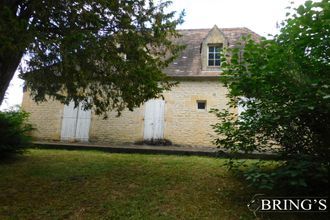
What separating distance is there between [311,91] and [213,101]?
7743mm

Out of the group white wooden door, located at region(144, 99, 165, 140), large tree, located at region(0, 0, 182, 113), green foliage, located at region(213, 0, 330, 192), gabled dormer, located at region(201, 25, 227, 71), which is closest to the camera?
green foliage, located at region(213, 0, 330, 192)

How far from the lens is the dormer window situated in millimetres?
12515

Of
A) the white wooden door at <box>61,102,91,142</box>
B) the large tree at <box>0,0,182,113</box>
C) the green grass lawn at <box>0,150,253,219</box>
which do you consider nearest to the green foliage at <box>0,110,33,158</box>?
the green grass lawn at <box>0,150,253,219</box>

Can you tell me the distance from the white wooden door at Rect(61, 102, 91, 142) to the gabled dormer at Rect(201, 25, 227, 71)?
5.37 meters

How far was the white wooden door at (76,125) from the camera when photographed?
12.5 meters

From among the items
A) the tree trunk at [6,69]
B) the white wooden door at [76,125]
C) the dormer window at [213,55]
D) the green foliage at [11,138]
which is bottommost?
the green foliage at [11,138]

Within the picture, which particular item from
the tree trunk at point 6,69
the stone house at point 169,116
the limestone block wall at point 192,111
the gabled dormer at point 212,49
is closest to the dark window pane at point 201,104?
the stone house at point 169,116

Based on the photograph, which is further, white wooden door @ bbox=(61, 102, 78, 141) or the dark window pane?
white wooden door @ bbox=(61, 102, 78, 141)

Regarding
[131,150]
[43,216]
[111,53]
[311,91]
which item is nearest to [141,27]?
[111,53]

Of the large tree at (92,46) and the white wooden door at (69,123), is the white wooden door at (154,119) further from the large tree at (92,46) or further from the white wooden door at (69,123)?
the large tree at (92,46)

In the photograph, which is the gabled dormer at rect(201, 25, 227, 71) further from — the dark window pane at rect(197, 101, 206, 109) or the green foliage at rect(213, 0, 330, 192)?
the green foliage at rect(213, 0, 330, 192)

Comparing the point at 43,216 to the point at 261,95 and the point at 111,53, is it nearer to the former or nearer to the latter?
the point at 111,53

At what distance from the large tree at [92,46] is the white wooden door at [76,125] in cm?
592

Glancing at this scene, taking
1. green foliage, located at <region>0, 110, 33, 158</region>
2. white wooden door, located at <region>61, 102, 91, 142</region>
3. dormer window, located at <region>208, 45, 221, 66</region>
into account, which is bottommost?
green foliage, located at <region>0, 110, 33, 158</region>
